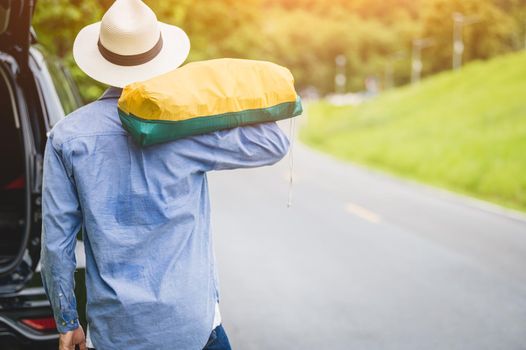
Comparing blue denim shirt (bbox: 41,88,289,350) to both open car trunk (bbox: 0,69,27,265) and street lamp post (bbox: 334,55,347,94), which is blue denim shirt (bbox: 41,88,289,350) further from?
street lamp post (bbox: 334,55,347,94)

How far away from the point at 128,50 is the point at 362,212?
876 cm

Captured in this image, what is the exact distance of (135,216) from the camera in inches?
85.5

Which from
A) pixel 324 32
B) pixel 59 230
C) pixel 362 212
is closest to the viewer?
pixel 59 230

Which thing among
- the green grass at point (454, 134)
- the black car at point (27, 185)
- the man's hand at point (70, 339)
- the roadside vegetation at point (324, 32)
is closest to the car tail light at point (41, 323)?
the black car at point (27, 185)

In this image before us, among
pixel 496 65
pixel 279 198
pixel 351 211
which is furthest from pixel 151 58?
pixel 496 65

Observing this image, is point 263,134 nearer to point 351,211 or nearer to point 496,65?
point 351,211

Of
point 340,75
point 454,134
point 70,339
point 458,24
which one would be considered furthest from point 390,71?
point 70,339

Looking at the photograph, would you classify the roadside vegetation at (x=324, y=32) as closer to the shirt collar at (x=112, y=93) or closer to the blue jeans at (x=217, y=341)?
the shirt collar at (x=112, y=93)

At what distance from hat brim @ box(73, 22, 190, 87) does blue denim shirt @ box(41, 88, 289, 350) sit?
0.09m

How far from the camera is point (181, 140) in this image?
217cm

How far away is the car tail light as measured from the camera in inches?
128

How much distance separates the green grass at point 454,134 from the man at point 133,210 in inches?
459

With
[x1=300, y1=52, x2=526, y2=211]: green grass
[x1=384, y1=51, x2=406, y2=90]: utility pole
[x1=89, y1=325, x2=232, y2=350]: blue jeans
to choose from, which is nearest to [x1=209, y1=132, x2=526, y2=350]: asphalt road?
[x1=89, y1=325, x2=232, y2=350]: blue jeans

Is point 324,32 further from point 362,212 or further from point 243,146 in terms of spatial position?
point 243,146
